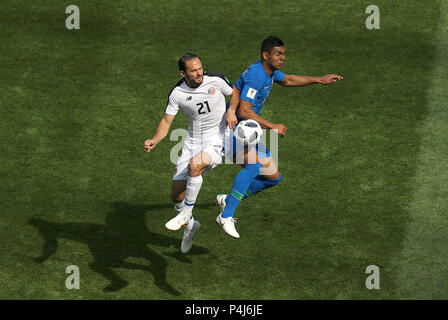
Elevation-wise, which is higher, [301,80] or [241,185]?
[301,80]

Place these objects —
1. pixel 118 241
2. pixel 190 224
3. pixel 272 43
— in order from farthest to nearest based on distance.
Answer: pixel 118 241 → pixel 190 224 → pixel 272 43

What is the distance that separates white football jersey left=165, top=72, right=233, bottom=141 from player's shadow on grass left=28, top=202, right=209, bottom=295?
1.82m

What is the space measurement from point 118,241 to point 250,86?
3.12 meters

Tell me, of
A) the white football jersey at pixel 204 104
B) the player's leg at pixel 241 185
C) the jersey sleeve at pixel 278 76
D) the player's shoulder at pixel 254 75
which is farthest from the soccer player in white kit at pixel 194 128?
the jersey sleeve at pixel 278 76

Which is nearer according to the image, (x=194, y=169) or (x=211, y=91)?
(x=194, y=169)

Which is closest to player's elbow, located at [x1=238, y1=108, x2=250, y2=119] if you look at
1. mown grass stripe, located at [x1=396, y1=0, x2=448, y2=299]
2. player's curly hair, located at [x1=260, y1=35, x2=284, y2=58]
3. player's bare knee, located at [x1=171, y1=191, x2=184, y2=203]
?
player's curly hair, located at [x1=260, y1=35, x2=284, y2=58]

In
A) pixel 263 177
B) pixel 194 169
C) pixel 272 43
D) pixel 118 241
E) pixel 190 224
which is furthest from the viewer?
pixel 118 241

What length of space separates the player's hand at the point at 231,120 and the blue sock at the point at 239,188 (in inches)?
30.3

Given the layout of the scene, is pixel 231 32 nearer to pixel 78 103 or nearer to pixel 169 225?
pixel 78 103

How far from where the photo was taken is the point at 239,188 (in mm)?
12352

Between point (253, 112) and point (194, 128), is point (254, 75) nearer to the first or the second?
point (253, 112)

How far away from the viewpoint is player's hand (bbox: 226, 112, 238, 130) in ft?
39.1

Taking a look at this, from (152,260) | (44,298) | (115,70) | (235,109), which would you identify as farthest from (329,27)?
(44,298)

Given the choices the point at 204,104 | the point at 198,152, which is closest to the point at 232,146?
the point at 198,152
